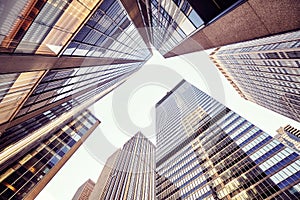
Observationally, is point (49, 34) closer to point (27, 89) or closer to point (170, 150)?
point (27, 89)

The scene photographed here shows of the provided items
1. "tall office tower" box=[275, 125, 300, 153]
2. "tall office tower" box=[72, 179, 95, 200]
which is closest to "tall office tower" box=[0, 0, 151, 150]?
"tall office tower" box=[275, 125, 300, 153]

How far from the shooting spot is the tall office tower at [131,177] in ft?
296

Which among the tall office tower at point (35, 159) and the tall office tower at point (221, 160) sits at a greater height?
the tall office tower at point (35, 159)

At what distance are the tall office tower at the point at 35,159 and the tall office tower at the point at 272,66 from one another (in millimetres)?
60846

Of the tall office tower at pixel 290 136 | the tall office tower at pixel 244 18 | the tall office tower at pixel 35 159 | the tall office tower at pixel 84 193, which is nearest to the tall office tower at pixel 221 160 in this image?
the tall office tower at pixel 35 159

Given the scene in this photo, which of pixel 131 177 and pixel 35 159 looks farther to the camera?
pixel 131 177

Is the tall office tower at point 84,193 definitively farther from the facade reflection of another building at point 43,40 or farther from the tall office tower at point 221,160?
the facade reflection of another building at point 43,40

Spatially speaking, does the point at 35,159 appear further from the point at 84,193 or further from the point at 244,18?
the point at 84,193

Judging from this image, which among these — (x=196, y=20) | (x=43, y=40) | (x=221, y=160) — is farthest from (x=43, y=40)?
(x=221, y=160)

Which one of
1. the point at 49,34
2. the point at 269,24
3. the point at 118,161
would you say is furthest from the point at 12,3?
the point at 118,161

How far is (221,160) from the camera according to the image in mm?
61000

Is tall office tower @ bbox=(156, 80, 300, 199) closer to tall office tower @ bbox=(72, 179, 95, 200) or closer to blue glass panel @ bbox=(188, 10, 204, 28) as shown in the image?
blue glass panel @ bbox=(188, 10, 204, 28)

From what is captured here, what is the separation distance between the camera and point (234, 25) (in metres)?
8.19

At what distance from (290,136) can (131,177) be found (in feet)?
413
